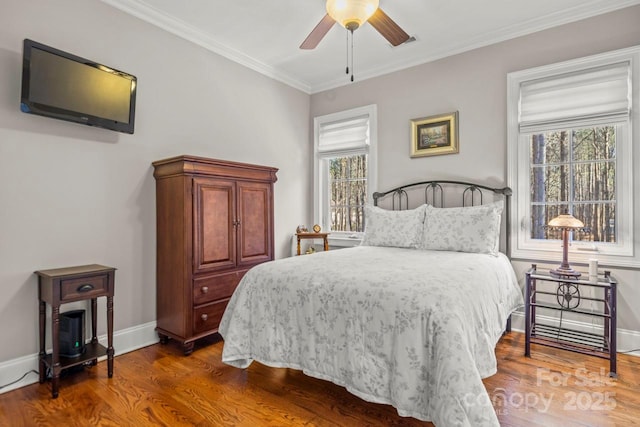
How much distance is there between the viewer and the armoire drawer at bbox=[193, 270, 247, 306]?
9.20ft

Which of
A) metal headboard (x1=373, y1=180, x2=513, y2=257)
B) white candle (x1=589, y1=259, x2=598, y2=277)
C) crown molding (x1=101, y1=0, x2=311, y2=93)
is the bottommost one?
white candle (x1=589, y1=259, x2=598, y2=277)

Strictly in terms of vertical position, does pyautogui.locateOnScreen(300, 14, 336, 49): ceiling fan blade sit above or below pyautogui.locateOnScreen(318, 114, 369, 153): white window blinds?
above

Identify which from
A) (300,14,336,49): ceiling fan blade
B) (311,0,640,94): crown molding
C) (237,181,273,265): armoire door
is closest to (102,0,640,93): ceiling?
(311,0,640,94): crown molding

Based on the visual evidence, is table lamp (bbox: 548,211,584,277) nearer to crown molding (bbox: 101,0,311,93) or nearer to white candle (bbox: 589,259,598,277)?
white candle (bbox: 589,259,598,277)

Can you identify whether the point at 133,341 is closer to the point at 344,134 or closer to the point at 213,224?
the point at 213,224

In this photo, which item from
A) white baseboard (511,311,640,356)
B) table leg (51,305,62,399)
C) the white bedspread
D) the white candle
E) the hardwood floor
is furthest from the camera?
white baseboard (511,311,640,356)

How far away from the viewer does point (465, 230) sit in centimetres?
299

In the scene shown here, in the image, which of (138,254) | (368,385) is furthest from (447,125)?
(138,254)

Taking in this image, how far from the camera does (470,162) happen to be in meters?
3.49

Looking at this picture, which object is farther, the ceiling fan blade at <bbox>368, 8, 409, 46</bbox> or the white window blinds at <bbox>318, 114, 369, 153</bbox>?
the white window blinds at <bbox>318, 114, 369, 153</bbox>

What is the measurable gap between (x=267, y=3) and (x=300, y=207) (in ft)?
8.02

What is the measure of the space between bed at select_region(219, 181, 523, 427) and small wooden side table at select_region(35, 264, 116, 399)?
853 mm

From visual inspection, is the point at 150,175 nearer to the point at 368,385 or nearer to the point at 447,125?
the point at 368,385

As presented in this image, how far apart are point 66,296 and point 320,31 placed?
8.21ft
